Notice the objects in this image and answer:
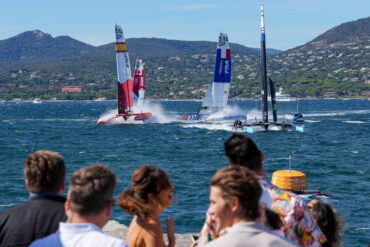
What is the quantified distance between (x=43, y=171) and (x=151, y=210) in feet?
2.88

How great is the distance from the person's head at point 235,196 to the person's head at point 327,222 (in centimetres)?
150

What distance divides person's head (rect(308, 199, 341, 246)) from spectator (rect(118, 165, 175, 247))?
127 centimetres

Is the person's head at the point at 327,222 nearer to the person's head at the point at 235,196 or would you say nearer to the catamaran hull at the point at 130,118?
the person's head at the point at 235,196

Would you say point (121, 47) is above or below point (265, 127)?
above

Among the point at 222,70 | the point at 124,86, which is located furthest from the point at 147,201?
the point at 124,86

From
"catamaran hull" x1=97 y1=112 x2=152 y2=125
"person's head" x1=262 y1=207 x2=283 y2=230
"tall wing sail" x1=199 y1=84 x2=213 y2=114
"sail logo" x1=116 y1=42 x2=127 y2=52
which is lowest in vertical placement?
"catamaran hull" x1=97 y1=112 x2=152 y2=125

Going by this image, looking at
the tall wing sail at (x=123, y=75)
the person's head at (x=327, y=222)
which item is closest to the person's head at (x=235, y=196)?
the person's head at (x=327, y=222)

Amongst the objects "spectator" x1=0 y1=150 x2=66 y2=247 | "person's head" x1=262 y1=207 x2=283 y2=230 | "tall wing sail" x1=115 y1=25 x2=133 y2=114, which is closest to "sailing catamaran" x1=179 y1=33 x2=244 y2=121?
"tall wing sail" x1=115 y1=25 x2=133 y2=114

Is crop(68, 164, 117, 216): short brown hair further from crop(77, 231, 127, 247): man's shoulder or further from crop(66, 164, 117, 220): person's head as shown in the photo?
crop(77, 231, 127, 247): man's shoulder

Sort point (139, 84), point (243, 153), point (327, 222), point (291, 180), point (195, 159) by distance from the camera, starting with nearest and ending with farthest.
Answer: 1. point (243, 153)
2. point (327, 222)
3. point (291, 180)
4. point (195, 159)
5. point (139, 84)

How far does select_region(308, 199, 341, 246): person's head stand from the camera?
4234 millimetres

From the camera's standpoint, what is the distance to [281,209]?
3877 mm

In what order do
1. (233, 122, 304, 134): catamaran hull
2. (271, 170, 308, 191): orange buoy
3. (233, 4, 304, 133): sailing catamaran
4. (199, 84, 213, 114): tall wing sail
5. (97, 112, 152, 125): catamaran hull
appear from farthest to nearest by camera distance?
(97, 112, 152, 125): catamaran hull, (199, 84, 213, 114): tall wing sail, (233, 122, 304, 134): catamaran hull, (233, 4, 304, 133): sailing catamaran, (271, 170, 308, 191): orange buoy

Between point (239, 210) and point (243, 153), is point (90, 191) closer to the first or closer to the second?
point (239, 210)
